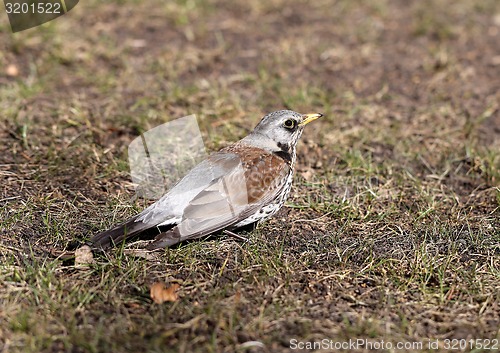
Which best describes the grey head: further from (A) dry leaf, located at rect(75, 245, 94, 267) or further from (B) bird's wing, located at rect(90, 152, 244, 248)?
(A) dry leaf, located at rect(75, 245, 94, 267)

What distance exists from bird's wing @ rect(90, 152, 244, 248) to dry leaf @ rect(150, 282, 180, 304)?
458 mm

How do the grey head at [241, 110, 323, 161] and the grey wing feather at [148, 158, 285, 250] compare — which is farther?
the grey head at [241, 110, 323, 161]

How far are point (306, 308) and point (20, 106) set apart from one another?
3.99 meters

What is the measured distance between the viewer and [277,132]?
17.0 feet

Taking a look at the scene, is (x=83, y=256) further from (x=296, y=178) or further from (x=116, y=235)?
(x=296, y=178)

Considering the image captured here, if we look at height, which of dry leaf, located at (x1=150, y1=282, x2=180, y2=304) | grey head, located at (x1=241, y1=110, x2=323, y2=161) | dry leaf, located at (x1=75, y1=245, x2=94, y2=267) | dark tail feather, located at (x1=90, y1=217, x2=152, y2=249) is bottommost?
dry leaf, located at (x1=150, y1=282, x2=180, y2=304)

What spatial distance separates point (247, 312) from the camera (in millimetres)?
3867

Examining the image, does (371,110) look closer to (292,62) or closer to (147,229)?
(292,62)

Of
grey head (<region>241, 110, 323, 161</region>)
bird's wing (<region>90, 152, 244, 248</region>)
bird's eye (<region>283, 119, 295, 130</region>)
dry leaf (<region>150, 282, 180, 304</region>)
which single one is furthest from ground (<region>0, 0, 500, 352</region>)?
bird's eye (<region>283, 119, 295, 130</region>)

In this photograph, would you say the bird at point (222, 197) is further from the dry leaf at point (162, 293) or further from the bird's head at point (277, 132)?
A: the dry leaf at point (162, 293)

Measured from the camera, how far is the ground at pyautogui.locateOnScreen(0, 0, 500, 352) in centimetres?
381

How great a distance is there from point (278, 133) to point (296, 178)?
0.63m

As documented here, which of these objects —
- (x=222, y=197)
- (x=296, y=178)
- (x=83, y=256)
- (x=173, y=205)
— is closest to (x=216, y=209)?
(x=222, y=197)

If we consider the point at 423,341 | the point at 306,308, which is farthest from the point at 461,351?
the point at 306,308
